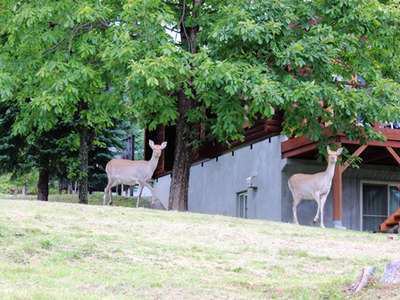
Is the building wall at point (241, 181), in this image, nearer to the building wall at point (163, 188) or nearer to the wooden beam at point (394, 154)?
the building wall at point (163, 188)

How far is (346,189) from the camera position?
21672 millimetres

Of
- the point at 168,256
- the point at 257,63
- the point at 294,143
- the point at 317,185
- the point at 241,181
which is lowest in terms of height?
the point at 168,256

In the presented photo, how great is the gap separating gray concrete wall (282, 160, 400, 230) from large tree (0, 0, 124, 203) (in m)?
5.17

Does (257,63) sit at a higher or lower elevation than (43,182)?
higher

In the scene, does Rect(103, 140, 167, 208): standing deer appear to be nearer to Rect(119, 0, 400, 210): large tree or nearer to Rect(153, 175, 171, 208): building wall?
Rect(119, 0, 400, 210): large tree

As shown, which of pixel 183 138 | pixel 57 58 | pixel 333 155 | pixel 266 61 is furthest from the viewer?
pixel 183 138

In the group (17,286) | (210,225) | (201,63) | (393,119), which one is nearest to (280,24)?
(201,63)

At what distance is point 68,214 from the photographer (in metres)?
14.8

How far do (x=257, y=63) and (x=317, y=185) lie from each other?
11.2 ft

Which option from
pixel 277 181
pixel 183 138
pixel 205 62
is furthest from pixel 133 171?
pixel 205 62

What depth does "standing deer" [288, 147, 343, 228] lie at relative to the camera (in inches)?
728

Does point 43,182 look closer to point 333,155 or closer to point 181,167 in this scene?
point 181,167

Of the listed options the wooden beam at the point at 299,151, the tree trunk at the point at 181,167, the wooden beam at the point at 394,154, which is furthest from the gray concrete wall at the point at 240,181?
the tree trunk at the point at 181,167

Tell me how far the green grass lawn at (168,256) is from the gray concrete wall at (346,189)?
4.87 metres
